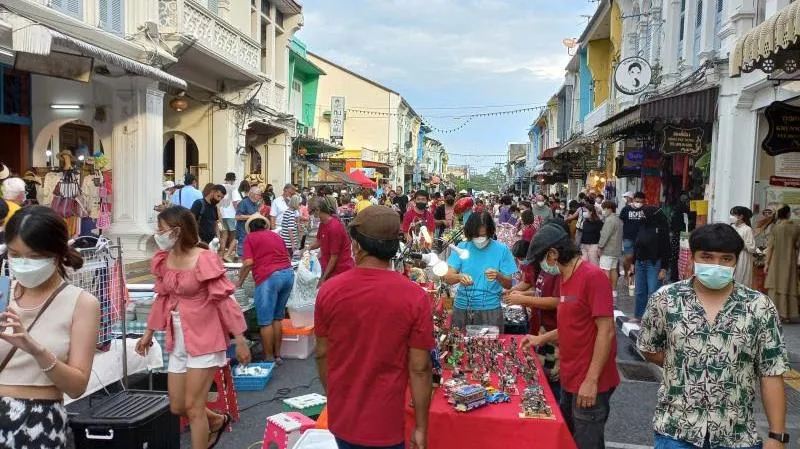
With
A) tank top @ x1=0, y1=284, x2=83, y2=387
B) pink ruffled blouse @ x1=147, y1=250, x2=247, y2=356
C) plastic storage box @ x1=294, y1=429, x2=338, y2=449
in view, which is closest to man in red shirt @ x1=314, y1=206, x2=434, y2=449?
plastic storage box @ x1=294, y1=429, x2=338, y2=449

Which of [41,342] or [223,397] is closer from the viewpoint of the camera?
[41,342]

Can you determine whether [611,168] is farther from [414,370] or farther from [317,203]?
[414,370]

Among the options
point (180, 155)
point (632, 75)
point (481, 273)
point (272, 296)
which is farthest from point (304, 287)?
point (180, 155)

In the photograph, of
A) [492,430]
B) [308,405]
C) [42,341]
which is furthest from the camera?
[308,405]

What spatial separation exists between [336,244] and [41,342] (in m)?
4.55

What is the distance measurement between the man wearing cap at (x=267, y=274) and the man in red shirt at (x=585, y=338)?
381 centimetres

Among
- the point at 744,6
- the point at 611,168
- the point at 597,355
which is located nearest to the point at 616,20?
the point at 611,168

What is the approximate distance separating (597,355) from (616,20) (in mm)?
18223

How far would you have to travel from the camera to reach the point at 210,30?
15.0 metres

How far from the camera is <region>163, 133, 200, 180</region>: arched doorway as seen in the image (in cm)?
1873

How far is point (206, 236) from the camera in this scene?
10695 mm

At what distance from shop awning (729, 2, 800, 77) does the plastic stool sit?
4.93 metres

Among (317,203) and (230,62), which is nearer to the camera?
(317,203)

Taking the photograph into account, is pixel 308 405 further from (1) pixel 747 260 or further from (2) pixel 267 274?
(1) pixel 747 260
